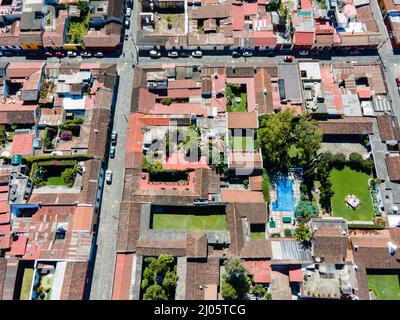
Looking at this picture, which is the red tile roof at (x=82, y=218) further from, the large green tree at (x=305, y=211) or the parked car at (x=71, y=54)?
the large green tree at (x=305, y=211)

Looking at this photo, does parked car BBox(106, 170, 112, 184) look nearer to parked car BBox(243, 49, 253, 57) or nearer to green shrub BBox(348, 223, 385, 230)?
parked car BBox(243, 49, 253, 57)

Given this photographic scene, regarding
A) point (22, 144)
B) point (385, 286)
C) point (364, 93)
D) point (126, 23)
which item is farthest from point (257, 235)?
point (126, 23)

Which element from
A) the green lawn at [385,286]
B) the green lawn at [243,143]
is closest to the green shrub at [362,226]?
the green lawn at [385,286]

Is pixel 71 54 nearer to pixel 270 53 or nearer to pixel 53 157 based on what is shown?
pixel 53 157

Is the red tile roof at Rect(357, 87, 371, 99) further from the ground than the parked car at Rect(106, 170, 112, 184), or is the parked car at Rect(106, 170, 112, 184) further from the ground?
the red tile roof at Rect(357, 87, 371, 99)

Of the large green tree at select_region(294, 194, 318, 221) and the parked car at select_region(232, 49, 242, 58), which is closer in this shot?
the large green tree at select_region(294, 194, 318, 221)

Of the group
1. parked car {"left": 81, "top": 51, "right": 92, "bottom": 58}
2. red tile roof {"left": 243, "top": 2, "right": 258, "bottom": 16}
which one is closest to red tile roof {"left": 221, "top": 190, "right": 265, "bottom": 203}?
red tile roof {"left": 243, "top": 2, "right": 258, "bottom": 16}
